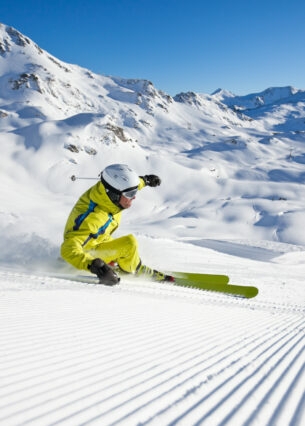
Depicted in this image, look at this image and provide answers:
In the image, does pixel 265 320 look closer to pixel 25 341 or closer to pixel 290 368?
pixel 290 368

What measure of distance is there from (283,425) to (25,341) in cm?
153

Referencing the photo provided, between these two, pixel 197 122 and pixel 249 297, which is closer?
pixel 249 297

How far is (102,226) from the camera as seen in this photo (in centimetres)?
584

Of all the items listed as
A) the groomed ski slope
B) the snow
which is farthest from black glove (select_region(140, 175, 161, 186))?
the groomed ski slope

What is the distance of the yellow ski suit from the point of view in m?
5.45

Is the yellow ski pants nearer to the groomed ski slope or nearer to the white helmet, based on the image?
the white helmet

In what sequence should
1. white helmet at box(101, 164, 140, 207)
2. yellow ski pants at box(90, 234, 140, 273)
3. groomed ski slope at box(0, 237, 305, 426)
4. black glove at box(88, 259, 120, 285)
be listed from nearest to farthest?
1. groomed ski slope at box(0, 237, 305, 426)
2. black glove at box(88, 259, 120, 285)
3. white helmet at box(101, 164, 140, 207)
4. yellow ski pants at box(90, 234, 140, 273)

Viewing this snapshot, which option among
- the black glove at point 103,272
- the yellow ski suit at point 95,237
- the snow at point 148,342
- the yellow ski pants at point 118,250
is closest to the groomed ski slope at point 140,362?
the snow at point 148,342

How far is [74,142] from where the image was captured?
169 ft

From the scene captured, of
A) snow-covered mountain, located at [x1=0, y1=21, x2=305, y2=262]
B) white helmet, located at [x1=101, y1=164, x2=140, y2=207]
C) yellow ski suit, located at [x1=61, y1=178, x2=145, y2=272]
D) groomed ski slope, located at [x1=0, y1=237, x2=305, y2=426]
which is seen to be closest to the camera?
groomed ski slope, located at [x1=0, y1=237, x2=305, y2=426]

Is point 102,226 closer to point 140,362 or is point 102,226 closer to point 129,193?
point 129,193

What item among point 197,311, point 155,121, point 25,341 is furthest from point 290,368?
point 155,121

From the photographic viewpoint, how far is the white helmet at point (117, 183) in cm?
584

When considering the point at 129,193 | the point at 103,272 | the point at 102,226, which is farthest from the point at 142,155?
the point at 103,272
